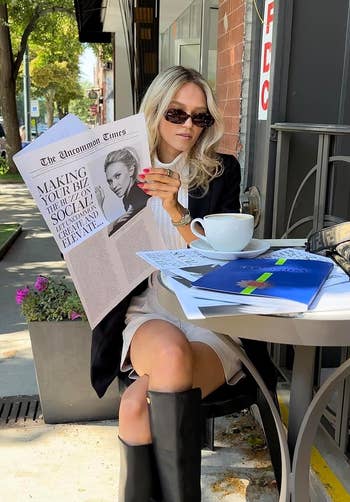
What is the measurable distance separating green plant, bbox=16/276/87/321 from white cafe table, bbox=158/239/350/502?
1.19 m

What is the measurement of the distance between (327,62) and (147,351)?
1731 millimetres

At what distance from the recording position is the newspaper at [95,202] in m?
1.56

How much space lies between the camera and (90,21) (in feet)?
43.1

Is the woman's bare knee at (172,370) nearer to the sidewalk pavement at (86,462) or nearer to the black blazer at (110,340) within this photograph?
the black blazer at (110,340)

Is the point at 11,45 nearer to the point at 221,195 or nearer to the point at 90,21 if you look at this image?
the point at 90,21

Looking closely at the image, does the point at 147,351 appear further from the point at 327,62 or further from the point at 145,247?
the point at 327,62

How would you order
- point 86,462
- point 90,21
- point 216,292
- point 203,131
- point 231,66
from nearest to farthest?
point 216,292
point 203,131
point 86,462
point 231,66
point 90,21

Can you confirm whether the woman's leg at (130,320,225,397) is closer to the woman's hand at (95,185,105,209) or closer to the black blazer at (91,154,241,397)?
the black blazer at (91,154,241,397)

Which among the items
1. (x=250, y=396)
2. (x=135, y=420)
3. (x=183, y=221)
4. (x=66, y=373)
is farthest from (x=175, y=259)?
(x=66, y=373)

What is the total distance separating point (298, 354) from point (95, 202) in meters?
0.71

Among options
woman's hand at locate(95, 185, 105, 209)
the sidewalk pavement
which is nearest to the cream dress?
woman's hand at locate(95, 185, 105, 209)

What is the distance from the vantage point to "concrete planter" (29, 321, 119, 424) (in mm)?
2646

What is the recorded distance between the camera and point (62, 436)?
2623 mm

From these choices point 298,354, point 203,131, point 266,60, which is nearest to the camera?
point 298,354
